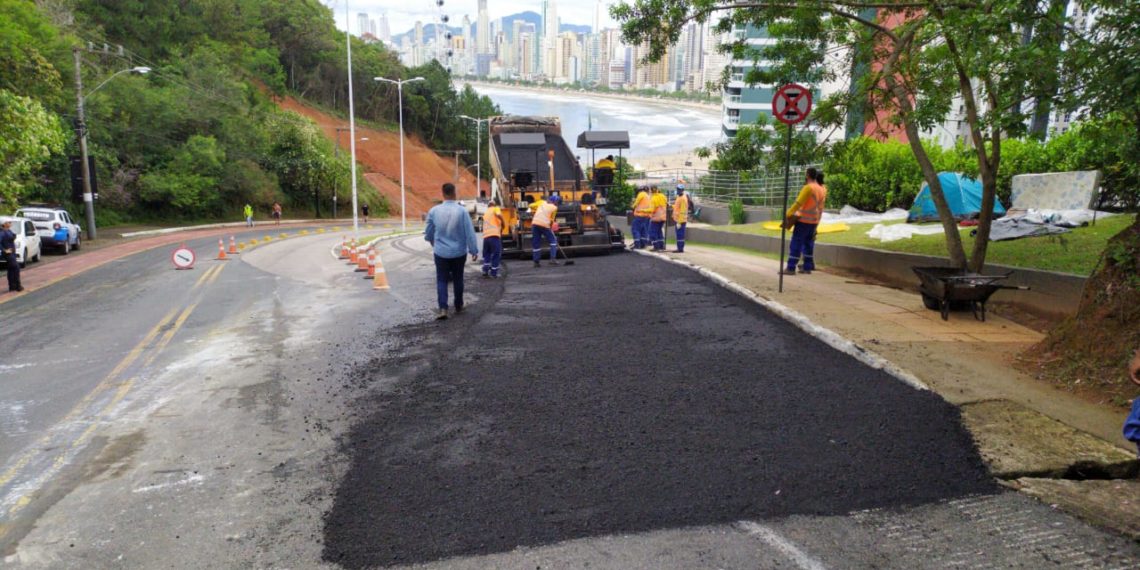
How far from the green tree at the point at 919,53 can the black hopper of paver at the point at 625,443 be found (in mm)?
3377

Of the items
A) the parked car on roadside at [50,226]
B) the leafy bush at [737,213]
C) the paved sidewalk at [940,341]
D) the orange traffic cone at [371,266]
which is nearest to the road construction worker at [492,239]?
the orange traffic cone at [371,266]

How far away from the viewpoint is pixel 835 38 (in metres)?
12.1

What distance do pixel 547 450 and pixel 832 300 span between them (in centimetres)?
632

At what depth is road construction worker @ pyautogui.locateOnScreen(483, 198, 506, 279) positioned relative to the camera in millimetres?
13711

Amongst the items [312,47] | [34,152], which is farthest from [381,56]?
[34,152]

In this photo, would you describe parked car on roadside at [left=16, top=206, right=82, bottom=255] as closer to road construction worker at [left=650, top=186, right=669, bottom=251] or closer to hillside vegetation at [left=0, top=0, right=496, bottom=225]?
hillside vegetation at [left=0, top=0, right=496, bottom=225]

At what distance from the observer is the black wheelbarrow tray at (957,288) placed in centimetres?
854

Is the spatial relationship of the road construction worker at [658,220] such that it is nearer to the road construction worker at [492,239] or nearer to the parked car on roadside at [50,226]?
the road construction worker at [492,239]

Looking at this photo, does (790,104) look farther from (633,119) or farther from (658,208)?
(633,119)

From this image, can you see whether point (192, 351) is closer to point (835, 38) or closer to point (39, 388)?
point (39, 388)

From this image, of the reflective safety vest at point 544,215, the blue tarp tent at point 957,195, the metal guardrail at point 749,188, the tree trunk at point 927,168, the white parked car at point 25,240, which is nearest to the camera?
the tree trunk at point 927,168

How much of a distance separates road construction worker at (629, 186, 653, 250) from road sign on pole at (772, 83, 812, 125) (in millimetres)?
8884

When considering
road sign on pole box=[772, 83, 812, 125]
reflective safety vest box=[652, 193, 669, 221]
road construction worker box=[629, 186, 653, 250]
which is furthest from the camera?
road construction worker box=[629, 186, 653, 250]

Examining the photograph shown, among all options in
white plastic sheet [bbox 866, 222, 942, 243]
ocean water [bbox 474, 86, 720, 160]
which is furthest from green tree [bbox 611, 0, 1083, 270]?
ocean water [bbox 474, 86, 720, 160]
